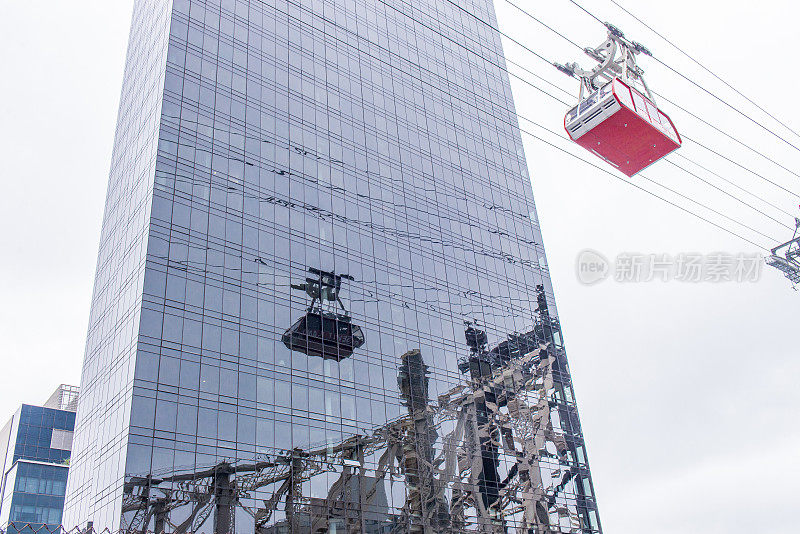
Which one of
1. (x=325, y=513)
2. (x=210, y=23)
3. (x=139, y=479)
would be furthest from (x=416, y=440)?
(x=210, y=23)

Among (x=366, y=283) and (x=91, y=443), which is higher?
(x=366, y=283)

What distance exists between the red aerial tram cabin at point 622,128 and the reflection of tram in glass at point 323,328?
24577mm

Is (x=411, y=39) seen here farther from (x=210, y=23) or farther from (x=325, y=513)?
(x=325, y=513)

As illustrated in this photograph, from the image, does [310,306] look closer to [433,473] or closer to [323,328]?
[323,328]

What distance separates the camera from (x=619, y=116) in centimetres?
2080

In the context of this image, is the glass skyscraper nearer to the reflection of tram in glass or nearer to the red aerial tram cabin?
the reflection of tram in glass


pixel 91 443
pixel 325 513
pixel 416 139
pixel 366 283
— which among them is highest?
pixel 416 139

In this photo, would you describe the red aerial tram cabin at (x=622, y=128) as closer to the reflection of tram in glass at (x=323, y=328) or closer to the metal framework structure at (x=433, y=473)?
the metal framework structure at (x=433, y=473)

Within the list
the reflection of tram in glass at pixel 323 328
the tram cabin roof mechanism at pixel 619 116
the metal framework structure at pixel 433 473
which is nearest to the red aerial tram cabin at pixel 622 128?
the tram cabin roof mechanism at pixel 619 116

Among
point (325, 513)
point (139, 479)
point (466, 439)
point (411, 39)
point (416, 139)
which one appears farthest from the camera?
point (411, 39)

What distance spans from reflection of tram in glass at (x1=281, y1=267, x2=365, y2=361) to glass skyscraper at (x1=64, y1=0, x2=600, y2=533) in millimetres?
146

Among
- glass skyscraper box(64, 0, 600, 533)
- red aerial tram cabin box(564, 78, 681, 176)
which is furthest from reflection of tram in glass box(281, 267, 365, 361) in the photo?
red aerial tram cabin box(564, 78, 681, 176)

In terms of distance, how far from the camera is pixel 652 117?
2142cm

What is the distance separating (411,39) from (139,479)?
155 ft
